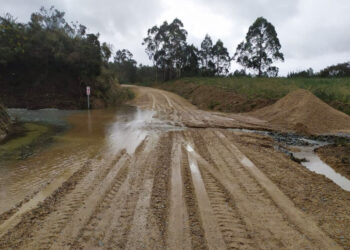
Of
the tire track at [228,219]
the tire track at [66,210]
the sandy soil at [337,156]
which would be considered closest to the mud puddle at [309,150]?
the sandy soil at [337,156]

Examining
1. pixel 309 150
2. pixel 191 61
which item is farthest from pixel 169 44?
pixel 309 150

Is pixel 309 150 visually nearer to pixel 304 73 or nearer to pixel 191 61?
pixel 304 73

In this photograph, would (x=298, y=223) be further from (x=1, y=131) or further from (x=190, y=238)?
(x=1, y=131)

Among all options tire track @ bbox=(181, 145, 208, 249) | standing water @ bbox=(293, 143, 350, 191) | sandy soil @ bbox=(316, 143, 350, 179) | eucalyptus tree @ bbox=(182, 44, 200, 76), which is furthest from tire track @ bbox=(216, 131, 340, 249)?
eucalyptus tree @ bbox=(182, 44, 200, 76)

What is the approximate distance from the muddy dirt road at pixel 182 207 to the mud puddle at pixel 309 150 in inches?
22.1

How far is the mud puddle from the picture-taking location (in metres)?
4.59

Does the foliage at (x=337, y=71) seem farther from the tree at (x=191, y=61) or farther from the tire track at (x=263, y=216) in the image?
the tire track at (x=263, y=216)

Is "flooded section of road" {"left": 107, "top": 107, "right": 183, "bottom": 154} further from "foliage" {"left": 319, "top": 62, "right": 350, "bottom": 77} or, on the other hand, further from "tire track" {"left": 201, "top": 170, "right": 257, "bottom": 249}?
"foliage" {"left": 319, "top": 62, "right": 350, "bottom": 77}

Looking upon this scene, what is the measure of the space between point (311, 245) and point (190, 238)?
1.41 m

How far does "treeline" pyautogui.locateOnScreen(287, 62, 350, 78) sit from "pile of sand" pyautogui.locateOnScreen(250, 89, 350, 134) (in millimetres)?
19204

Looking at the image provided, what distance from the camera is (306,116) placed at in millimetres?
9406

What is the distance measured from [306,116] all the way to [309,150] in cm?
386

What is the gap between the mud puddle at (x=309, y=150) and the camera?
15.1 feet

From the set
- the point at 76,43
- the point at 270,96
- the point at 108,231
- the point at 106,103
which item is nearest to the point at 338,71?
→ the point at 270,96
